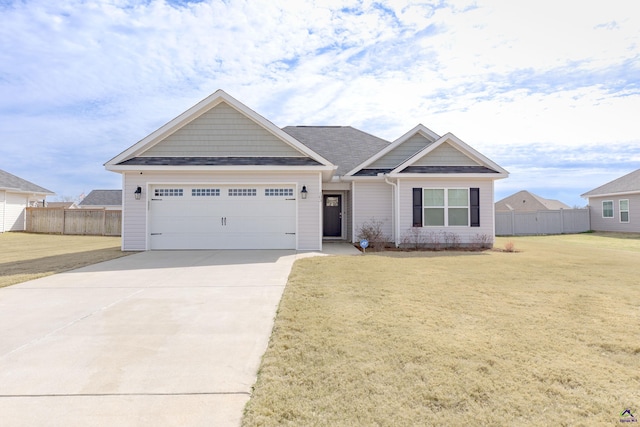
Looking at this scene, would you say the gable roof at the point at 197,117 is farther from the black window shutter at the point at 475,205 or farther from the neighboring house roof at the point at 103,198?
the neighboring house roof at the point at 103,198

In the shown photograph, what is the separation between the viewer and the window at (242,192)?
12414mm

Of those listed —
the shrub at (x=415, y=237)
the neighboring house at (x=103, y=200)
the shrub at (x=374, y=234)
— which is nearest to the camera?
Answer: the shrub at (x=374, y=234)

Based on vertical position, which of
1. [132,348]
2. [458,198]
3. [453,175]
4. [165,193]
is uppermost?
[453,175]

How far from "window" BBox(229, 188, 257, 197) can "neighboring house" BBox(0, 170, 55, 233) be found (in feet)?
69.1

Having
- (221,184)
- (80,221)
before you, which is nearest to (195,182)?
(221,184)

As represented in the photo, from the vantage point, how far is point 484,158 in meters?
13.5

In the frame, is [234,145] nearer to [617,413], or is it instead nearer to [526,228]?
[617,413]

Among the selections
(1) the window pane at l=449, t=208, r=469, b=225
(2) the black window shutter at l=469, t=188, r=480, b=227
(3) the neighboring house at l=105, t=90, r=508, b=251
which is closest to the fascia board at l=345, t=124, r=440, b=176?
(2) the black window shutter at l=469, t=188, r=480, b=227

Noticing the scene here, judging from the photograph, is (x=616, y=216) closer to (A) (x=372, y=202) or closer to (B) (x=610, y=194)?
(B) (x=610, y=194)

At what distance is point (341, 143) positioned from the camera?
1822 cm

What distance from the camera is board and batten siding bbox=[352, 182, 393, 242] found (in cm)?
1477

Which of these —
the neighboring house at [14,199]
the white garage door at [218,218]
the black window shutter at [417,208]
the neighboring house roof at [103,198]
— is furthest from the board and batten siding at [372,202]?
the neighboring house roof at [103,198]

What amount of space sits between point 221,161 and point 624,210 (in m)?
26.5

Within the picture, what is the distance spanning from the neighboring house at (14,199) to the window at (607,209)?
138 ft
